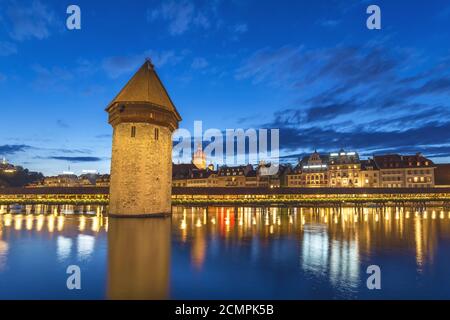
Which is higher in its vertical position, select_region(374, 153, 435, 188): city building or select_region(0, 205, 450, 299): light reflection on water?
select_region(374, 153, 435, 188): city building

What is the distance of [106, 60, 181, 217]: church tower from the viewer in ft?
84.1

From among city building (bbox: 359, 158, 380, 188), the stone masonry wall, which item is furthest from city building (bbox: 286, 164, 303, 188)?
the stone masonry wall

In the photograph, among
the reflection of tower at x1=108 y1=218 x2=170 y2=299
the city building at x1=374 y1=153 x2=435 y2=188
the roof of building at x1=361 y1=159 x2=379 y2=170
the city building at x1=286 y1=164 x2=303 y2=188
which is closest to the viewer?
the reflection of tower at x1=108 y1=218 x2=170 y2=299

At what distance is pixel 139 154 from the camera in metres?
25.8

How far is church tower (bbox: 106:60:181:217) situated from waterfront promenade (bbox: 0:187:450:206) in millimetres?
8375

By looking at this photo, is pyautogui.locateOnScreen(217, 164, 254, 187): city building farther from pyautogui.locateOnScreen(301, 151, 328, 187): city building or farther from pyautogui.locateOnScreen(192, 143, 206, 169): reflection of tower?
pyautogui.locateOnScreen(192, 143, 206, 169): reflection of tower

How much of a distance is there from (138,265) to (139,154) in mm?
16612

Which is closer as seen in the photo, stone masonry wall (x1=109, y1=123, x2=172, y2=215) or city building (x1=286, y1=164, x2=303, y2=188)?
stone masonry wall (x1=109, y1=123, x2=172, y2=215)

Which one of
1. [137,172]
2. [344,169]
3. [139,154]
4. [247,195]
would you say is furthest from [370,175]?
[137,172]

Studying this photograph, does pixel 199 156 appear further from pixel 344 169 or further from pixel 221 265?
pixel 221 265

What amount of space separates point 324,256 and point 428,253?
403cm

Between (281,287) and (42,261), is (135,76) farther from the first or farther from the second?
(281,287)

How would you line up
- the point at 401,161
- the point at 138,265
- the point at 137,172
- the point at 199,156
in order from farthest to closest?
the point at 199,156, the point at 401,161, the point at 137,172, the point at 138,265

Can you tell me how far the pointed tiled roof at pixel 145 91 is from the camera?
26.4 m
